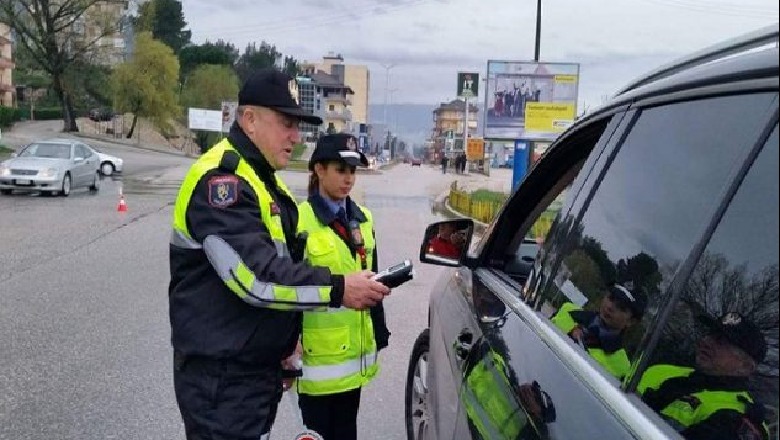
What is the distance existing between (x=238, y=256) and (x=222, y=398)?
18.9 inches

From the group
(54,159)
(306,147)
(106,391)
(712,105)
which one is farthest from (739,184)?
(306,147)

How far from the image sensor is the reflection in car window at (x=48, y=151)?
872 inches

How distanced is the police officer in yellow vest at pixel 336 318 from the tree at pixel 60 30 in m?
65.2

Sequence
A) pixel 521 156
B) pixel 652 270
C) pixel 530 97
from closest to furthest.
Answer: pixel 652 270 < pixel 530 97 < pixel 521 156

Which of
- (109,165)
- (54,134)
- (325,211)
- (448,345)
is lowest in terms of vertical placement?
(109,165)

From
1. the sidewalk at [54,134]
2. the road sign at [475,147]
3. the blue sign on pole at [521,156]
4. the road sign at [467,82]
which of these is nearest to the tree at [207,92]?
the sidewalk at [54,134]

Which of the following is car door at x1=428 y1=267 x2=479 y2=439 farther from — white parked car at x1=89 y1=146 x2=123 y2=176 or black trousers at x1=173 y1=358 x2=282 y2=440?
white parked car at x1=89 y1=146 x2=123 y2=176

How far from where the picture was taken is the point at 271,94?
2643 millimetres

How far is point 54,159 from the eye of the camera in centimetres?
2200

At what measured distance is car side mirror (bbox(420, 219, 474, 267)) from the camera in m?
3.34

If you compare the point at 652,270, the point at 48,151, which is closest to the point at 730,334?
the point at 652,270

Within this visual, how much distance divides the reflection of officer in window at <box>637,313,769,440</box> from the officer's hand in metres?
1.27

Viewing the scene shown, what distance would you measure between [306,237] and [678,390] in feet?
5.95

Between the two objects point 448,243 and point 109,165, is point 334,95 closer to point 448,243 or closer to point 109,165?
point 109,165
